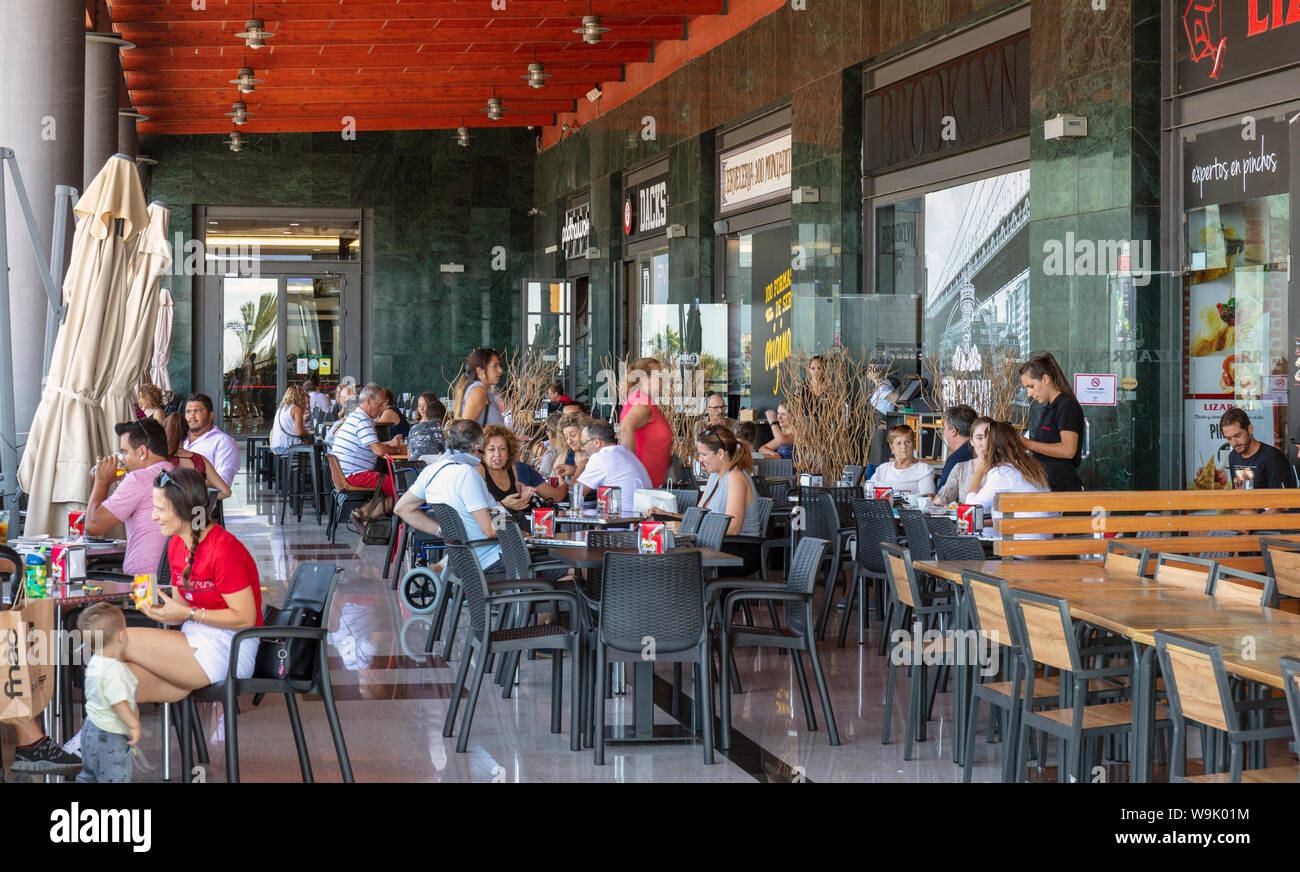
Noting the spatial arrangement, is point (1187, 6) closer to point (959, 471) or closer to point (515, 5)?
point (959, 471)

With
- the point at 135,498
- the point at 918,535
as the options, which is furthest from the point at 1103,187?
the point at 135,498

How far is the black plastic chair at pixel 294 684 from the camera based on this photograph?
4.24 meters

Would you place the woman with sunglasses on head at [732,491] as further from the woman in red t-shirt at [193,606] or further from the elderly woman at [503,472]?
the woman in red t-shirt at [193,606]

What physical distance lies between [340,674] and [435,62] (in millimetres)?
11672

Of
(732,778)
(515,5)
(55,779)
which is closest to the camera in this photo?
(55,779)

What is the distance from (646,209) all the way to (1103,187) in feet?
30.4

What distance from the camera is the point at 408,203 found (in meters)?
23.1

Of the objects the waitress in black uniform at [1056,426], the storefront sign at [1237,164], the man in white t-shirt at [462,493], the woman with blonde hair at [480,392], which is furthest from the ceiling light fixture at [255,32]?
the storefront sign at [1237,164]

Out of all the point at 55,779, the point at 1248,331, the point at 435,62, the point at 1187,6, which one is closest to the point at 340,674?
the point at 55,779

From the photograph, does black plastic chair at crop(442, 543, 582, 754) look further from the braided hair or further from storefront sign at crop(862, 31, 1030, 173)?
storefront sign at crop(862, 31, 1030, 173)

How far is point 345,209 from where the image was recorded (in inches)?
915

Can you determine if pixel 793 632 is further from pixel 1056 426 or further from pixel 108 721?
pixel 1056 426

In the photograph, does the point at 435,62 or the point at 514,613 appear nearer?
the point at 514,613

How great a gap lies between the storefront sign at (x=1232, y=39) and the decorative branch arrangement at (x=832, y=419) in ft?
10.9
